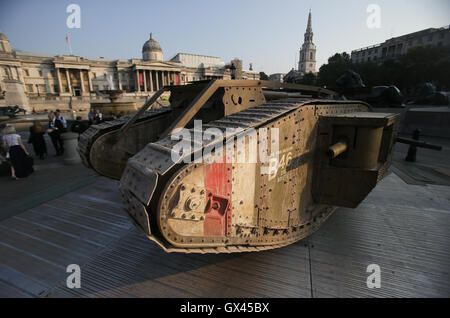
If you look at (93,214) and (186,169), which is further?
(93,214)

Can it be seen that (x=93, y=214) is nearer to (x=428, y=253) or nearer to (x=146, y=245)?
(x=146, y=245)

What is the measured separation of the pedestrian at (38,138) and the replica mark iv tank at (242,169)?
695cm

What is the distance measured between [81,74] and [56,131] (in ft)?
212

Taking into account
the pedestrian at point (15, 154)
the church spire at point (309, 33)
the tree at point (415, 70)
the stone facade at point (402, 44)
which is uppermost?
the church spire at point (309, 33)

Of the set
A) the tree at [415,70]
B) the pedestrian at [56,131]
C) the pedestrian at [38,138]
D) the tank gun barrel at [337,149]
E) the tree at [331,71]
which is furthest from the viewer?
the tree at [331,71]

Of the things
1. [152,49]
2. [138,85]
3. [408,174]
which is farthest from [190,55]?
[408,174]

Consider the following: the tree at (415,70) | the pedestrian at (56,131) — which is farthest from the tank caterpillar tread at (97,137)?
the tree at (415,70)

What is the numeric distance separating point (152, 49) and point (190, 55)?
57.5 feet

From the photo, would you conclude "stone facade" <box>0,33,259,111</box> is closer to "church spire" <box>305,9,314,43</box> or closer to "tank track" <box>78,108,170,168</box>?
"tank track" <box>78,108,170,168</box>

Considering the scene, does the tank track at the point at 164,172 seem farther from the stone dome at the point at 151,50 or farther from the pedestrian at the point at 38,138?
the stone dome at the point at 151,50

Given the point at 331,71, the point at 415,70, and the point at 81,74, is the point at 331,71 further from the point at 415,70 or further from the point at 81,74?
the point at 81,74

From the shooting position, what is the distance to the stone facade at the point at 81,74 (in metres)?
49.9

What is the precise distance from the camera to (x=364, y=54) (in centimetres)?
7656

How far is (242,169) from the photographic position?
3193mm
